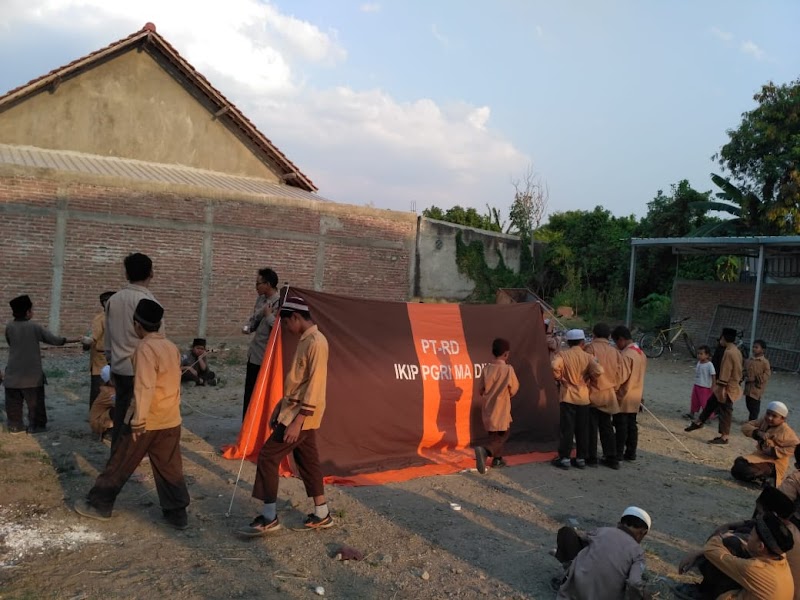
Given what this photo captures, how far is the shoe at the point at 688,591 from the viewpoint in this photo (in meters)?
4.26

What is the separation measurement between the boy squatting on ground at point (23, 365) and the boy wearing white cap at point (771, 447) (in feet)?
23.3

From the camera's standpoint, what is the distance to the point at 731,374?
8562mm

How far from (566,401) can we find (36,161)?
470 inches

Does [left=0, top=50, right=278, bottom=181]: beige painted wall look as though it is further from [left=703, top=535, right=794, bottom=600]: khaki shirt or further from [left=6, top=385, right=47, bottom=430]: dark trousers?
[left=703, top=535, right=794, bottom=600]: khaki shirt

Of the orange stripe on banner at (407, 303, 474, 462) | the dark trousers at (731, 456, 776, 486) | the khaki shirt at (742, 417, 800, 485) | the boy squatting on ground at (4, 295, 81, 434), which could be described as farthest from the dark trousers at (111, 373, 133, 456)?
the dark trousers at (731, 456, 776, 486)

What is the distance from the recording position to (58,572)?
3951 millimetres

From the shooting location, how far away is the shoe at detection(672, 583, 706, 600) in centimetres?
426

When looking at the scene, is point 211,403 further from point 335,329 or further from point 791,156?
point 791,156

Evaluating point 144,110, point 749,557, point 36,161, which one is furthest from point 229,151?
point 749,557

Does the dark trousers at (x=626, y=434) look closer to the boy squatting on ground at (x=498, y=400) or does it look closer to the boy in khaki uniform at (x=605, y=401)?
the boy in khaki uniform at (x=605, y=401)

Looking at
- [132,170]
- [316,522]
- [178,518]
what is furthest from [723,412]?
[132,170]

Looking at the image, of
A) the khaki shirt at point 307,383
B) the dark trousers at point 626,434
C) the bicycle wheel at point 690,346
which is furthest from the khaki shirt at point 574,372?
the bicycle wheel at point 690,346

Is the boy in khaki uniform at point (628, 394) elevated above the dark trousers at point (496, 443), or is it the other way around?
the boy in khaki uniform at point (628, 394)

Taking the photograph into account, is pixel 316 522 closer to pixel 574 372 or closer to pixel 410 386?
pixel 410 386
